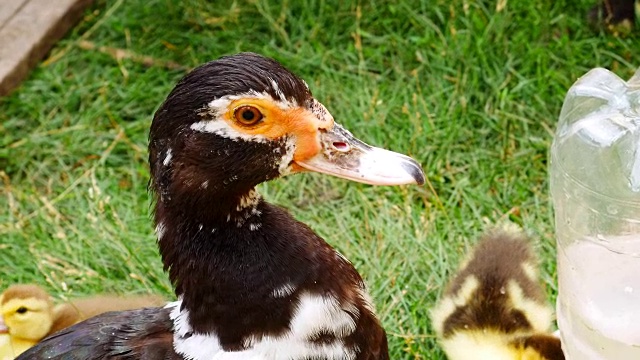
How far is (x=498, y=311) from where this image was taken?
236cm

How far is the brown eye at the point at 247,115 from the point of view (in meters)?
1.64

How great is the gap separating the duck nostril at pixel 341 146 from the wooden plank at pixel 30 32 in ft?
7.10

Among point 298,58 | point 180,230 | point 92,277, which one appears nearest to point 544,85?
point 298,58

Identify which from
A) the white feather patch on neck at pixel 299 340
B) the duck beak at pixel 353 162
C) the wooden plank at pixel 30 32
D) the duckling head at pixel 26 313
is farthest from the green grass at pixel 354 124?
the duck beak at pixel 353 162

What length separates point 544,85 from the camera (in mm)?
3221

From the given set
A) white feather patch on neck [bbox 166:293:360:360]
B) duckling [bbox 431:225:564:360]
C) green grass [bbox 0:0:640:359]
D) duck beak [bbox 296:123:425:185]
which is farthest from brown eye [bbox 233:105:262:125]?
green grass [bbox 0:0:640:359]

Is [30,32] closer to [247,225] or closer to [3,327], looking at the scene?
→ [3,327]

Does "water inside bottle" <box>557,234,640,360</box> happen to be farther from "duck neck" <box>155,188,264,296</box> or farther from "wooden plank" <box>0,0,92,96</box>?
"wooden plank" <box>0,0,92,96</box>

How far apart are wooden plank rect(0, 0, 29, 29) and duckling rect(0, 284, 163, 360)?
162 centimetres

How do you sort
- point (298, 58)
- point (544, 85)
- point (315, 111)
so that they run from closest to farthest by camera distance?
1. point (315, 111)
2. point (544, 85)
3. point (298, 58)

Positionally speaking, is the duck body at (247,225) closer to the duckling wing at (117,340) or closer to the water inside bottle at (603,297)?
the duckling wing at (117,340)

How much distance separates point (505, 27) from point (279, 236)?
191 cm

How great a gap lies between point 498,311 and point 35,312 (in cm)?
119

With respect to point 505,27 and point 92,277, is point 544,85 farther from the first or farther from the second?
point 92,277
